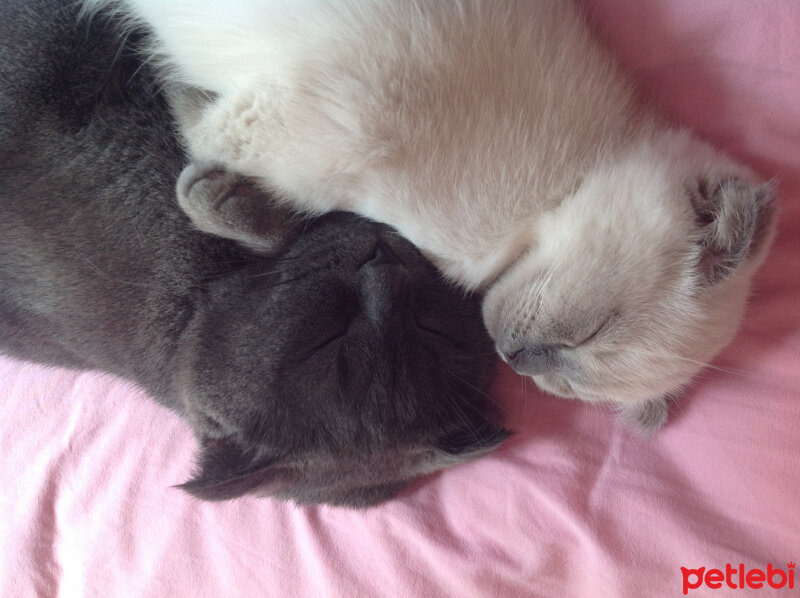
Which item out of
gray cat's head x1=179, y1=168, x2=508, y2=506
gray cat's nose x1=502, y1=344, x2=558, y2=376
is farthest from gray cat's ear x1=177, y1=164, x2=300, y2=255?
gray cat's nose x1=502, y1=344, x2=558, y2=376

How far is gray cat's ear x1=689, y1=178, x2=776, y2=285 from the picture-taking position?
0.91 m

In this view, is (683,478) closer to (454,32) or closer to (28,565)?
(454,32)

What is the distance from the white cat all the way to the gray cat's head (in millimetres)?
77

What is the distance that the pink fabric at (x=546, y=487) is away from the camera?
3.58ft

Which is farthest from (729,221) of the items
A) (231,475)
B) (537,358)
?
(231,475)

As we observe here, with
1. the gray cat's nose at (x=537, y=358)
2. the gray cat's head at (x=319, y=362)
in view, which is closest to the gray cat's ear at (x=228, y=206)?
the gray cat's head at (x=319, y=362)

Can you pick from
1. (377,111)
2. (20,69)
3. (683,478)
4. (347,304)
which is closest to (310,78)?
(377,111)

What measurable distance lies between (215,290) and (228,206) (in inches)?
7.2

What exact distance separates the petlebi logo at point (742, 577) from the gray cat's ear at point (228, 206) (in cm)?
107

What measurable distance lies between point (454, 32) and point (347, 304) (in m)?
0.53

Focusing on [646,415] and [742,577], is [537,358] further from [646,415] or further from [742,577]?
[742,577]

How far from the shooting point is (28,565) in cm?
136

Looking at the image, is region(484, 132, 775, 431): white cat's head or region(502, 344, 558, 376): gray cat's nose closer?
region(484, 132, 775, 431): white cat's head

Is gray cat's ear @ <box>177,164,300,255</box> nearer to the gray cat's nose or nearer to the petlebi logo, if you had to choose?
the gray cat's nose
